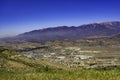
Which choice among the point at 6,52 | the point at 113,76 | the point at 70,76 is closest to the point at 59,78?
the point at 70,76

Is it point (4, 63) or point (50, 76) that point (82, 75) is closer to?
point (50, 76)

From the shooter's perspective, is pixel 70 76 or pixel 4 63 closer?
pixel 70 76

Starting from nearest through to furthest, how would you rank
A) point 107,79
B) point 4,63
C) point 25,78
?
point 107,79 < point 25,78 < point 4,63

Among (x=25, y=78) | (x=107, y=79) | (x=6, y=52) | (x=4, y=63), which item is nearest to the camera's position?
(x=107, y=79)

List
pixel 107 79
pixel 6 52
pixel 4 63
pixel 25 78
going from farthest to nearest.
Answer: pixel 6 52 → pixel 4 63 → pixel 25 78 → pixel 107 79

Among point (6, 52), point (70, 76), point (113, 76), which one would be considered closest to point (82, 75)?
point (70, 76)

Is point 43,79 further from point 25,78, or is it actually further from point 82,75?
point 82,75

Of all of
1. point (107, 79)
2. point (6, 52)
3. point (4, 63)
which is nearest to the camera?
point (107, 79)

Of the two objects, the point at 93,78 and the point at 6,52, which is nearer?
the point at 93,78
